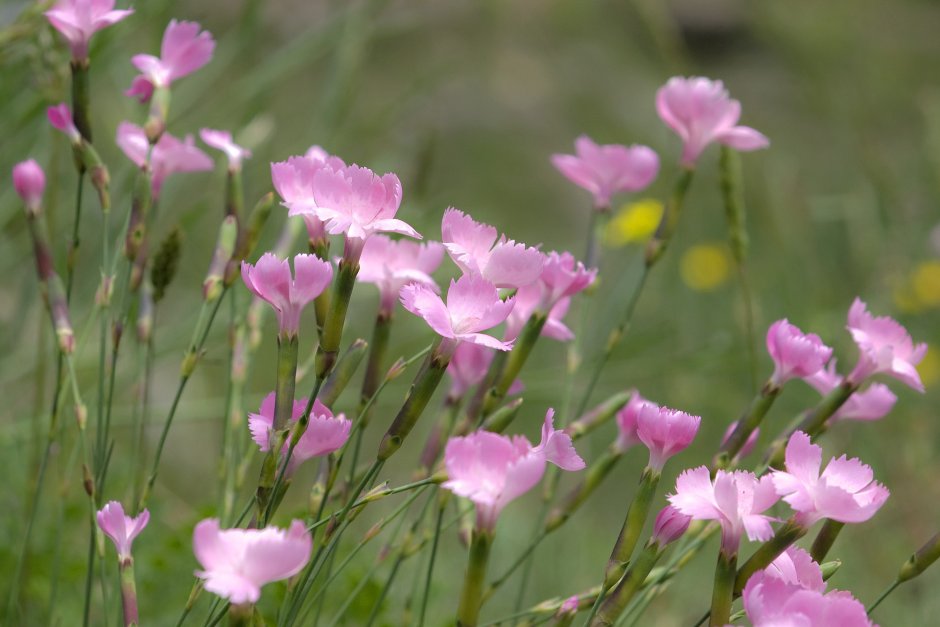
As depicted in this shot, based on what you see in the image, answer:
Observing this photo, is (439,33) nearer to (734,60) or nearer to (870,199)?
(734,60)

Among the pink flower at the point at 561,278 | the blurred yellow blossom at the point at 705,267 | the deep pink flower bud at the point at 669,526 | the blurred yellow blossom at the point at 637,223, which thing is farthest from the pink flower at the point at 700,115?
the blurred yellow blossom at the point at 705,267

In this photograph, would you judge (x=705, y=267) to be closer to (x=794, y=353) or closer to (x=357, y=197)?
(x=794, y=353)

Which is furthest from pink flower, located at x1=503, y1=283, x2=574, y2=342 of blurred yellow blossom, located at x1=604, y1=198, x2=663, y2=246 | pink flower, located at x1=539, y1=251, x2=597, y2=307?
blurred yellow blossom, located at x1=604, y1=198, x2=663, y2=246

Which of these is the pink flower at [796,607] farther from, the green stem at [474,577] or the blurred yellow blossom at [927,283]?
the blurred yellow blossom at [927,283]

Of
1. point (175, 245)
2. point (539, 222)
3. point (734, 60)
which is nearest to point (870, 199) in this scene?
point (539, 222)

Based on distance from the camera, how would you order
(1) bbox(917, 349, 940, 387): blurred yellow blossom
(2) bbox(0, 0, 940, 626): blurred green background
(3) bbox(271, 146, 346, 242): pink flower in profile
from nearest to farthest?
1. (3) bbox(271, 146, 346, 242): pink flower in profile
2. (2) bbox(0, 0, 940, 626): blurred green background
3. (1) bbox(917, 349, 940, 387): blurred yellow blossom

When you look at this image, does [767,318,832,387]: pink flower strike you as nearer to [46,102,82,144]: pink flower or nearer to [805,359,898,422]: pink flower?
[805,359,898,422]: pink flower

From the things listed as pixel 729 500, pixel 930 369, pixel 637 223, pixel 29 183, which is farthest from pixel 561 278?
pixel 930 369
